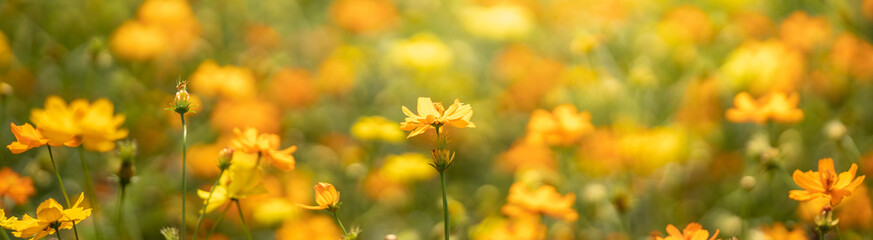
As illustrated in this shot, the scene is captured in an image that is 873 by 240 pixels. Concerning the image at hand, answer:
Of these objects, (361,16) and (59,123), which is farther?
(361,16)

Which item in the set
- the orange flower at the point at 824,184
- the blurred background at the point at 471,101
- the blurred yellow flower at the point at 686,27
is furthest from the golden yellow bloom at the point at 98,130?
the blurred yellow flower at the point at 686,27

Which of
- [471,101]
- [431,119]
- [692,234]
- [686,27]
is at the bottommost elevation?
[692,234]

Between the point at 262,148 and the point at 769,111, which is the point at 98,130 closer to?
the point at 262,148

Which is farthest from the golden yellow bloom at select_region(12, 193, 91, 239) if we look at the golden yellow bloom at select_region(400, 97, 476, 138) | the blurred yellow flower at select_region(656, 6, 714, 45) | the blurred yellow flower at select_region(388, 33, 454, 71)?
the blurred yellow flower at select_region(656, 6, 714, 45)

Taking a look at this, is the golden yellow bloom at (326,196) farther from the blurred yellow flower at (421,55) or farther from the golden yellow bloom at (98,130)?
the blurred yellow flower at (421,55)

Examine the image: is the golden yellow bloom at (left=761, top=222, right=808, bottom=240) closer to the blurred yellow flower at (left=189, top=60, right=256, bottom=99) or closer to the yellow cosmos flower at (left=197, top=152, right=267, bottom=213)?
the yellow cosmos flower at (left=197, top=152, right=267, bottom=213)

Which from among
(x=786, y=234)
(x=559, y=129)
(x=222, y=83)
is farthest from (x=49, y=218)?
(x=222, y=83)
